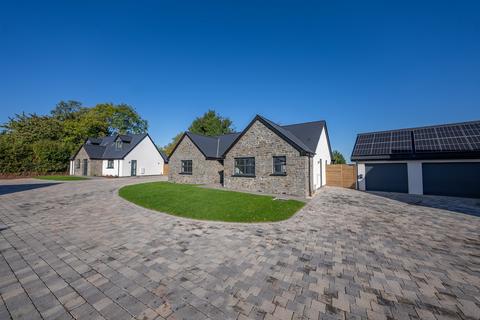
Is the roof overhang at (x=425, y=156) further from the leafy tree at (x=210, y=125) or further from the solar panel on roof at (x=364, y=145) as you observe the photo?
the leafy tree at (x=210, y=125)

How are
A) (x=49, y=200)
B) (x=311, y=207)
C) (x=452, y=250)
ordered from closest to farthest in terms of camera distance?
(x=452, y=250) < (x=311, y=207) < (x=49, y=200)

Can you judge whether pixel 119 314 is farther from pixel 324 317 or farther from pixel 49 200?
pixel 49 200

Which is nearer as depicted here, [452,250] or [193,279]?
[193,279]

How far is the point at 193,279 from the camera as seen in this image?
3.66 metres

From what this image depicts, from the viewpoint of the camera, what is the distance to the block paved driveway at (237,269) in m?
2.94

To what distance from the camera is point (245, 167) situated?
16016mm

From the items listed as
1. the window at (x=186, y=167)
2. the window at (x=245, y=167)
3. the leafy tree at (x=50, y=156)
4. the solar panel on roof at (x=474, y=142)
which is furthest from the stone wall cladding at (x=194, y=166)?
the leafy tree at (x=50, y=156)

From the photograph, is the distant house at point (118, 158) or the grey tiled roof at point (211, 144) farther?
the distant house at point (118, 158)

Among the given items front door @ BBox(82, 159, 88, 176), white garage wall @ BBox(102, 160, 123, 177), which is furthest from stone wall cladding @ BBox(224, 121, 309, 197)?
front door @ BBox(82, 159, 88, 176)

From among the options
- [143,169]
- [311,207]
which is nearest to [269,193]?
[311,207]

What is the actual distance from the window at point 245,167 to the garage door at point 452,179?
12.9 m

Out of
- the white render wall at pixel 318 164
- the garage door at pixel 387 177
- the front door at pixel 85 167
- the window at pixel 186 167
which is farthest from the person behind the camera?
the front door at pixel 85 167

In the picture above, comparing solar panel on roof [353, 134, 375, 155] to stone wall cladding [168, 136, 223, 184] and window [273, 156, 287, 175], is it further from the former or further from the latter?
stone wall cladding [168, 136, 223, 184]

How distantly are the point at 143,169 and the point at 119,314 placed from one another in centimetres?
3177
